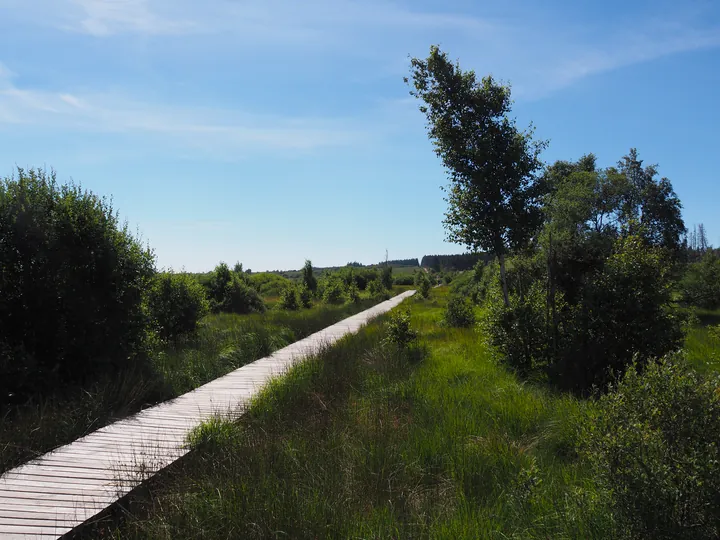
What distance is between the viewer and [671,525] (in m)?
2.34

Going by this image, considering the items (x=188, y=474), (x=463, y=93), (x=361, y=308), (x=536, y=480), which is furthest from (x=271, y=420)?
(x=361, y=308)

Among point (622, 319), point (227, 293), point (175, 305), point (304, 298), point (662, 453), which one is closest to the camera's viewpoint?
point (662, 453)

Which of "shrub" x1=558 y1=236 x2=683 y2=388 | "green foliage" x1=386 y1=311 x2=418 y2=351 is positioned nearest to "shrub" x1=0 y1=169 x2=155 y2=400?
"green foliage" x1=386 y1=311 x2=418 y2=351

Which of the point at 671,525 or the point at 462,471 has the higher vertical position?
the point at 671,525

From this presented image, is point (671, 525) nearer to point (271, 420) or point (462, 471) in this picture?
point (462, 471)

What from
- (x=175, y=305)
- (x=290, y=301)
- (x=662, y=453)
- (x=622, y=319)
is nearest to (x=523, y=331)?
(x=622, y=319)

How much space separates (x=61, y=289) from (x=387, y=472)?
558 cm

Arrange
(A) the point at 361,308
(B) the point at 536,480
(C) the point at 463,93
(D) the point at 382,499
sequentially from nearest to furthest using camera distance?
(B) the point at 536,480 < (D) the point at 382,499 < (C) the point at 463,93 < (A) the point at 361,308

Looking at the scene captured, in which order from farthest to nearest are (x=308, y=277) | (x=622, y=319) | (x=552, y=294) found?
(x=308, y=277) → (x=552, y=294) → (x=622, y=319)

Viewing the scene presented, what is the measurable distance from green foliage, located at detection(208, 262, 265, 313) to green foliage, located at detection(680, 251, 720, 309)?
22436mm

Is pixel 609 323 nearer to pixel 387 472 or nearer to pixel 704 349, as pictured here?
pixel 704 349

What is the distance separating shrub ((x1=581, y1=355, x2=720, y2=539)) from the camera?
237 cm

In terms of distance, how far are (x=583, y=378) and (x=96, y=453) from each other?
6.48 metres

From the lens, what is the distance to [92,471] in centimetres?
415
